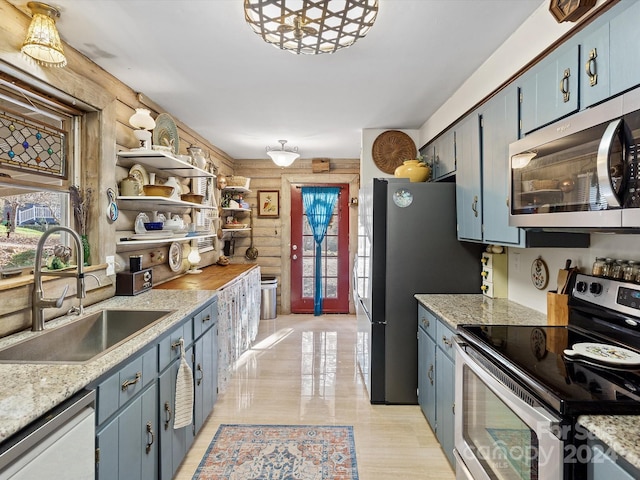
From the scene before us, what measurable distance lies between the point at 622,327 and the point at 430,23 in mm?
1606

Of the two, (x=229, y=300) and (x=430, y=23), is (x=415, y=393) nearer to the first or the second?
(x=229, y=300)

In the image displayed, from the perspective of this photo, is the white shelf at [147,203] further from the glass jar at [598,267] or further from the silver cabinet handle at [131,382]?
the glass jar at [598,267]

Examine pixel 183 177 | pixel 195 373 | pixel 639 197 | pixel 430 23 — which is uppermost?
pixel 430 23

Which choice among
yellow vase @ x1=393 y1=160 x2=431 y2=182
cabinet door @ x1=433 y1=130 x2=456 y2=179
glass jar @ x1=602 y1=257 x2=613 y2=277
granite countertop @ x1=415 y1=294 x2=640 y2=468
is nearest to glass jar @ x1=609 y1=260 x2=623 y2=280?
glass jar @ x1=602 y1=257 x2=613 y2=277

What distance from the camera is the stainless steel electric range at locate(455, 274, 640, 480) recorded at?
39.6 inches

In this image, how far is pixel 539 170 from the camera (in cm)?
154

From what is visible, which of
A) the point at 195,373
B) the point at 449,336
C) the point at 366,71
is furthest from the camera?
the point at 366,71

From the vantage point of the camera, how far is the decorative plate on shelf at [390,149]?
12.3 feet

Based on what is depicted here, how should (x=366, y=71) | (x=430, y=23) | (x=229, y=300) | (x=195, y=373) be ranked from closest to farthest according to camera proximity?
(x=430, y=23)
(x=195, y=373)
(x=366, y=71)
(x=229, y=300)

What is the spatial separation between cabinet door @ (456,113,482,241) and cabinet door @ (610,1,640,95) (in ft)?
3.64

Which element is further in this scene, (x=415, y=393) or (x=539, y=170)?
(x=415, y=393)

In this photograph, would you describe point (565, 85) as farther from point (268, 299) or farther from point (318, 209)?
point (268, 299)

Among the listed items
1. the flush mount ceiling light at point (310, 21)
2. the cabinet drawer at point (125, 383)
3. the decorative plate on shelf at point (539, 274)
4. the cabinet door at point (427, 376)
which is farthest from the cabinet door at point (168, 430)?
the decorative plate on shelf at point (539, 274)

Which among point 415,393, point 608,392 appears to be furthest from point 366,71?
point 415,393
